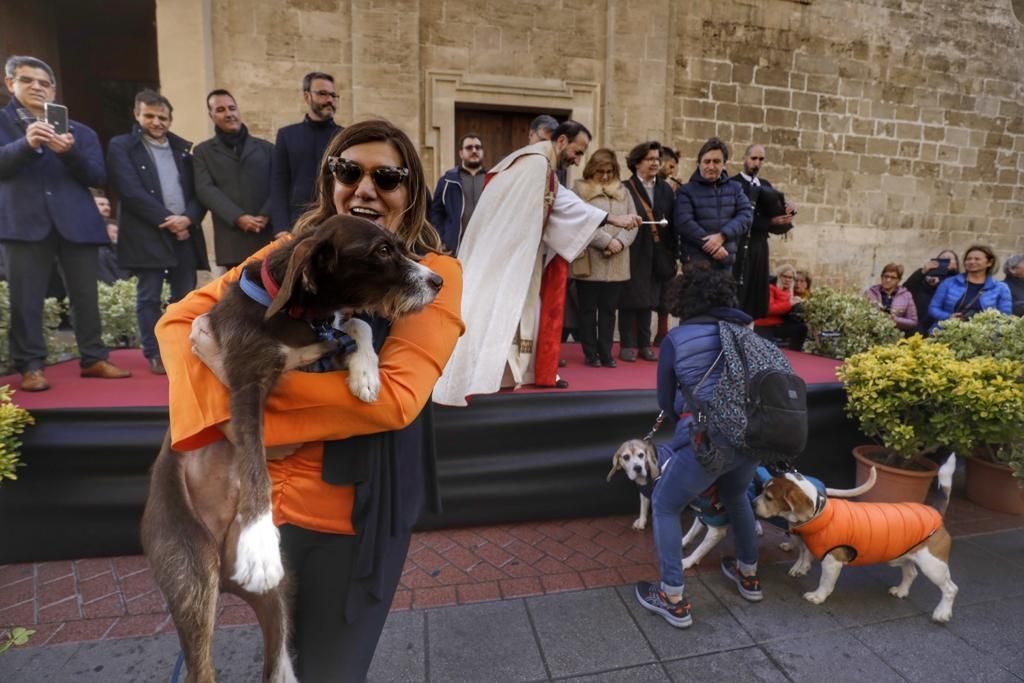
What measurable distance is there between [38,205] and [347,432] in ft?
14.6

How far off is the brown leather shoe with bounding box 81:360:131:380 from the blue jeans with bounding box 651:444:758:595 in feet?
14.7

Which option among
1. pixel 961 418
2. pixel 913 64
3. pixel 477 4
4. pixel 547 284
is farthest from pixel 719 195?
pixel 913 64

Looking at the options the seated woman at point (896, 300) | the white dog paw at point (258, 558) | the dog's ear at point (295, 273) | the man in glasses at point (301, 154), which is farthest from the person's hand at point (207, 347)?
the seated woman at point (896, 300)

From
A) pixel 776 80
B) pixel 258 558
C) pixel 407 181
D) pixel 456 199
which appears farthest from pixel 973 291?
pixel 258 558

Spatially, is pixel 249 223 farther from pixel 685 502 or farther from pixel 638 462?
pixel 685 502

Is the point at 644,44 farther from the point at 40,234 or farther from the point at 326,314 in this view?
the point at 326,314

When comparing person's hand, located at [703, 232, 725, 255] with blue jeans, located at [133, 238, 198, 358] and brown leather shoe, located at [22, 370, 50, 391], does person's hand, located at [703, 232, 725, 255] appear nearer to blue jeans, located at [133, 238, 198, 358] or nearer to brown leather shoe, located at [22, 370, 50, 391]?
blue jeans, located at [133, 238, 198, 358]

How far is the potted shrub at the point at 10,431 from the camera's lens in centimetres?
315

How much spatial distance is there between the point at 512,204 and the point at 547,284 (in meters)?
0.87

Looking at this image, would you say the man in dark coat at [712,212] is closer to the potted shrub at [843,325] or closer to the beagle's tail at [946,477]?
the potted shrub at [843,325]

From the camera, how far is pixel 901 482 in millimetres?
4562

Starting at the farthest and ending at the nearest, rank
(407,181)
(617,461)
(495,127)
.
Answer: (495,127) → (617,461) → (407,181)

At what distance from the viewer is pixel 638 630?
126 inches

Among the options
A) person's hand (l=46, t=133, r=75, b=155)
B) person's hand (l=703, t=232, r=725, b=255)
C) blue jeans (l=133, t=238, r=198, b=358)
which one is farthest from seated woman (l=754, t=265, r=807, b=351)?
→ person's hand (l=46, t=133, r=75, b=155)
